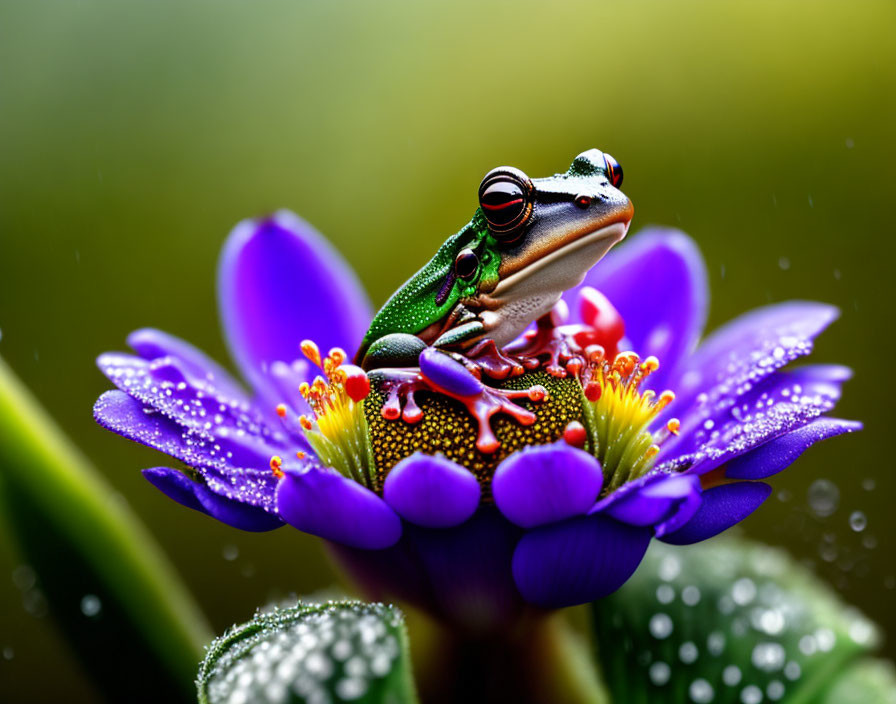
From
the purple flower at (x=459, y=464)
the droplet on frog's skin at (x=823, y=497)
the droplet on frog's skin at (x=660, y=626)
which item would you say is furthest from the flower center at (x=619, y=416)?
the droplet on frog's skin at (x=823, y=497)

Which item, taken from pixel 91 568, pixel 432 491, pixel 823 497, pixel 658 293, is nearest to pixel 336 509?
pixel 432 491

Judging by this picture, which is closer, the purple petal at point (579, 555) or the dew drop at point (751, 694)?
the purple petal at point (579, 555)

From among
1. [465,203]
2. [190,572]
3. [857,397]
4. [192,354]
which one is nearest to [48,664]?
[190,572]

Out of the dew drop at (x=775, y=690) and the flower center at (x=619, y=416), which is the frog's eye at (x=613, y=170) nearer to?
the flower center at (x=619, y=416)

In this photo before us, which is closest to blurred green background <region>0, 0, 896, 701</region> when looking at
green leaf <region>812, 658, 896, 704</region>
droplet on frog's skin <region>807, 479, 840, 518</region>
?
droplet on frog's skin <region>807, 479, 840, 518</region>

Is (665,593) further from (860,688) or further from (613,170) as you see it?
(613,170)

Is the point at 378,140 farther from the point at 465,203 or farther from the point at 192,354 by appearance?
the point at 192,354
